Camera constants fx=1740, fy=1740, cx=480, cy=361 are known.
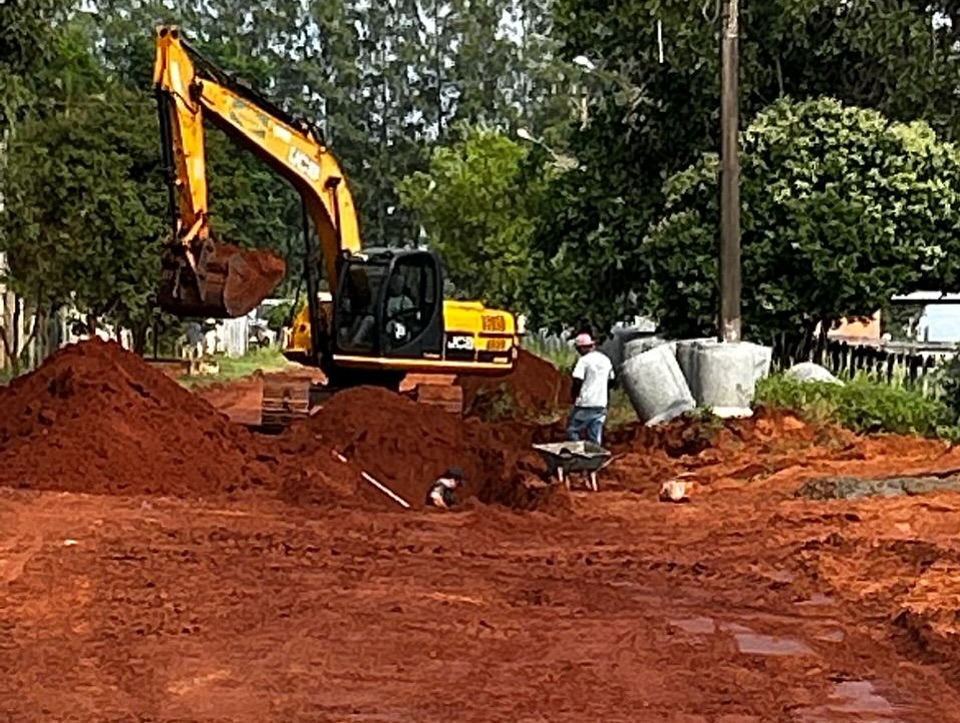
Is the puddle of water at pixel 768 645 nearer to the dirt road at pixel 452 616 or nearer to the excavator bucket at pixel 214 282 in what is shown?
the dirt road at pixel 452 616

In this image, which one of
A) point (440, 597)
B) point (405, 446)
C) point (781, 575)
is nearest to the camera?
point (440, 597)

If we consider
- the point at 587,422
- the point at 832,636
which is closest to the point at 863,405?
the point at 587,422

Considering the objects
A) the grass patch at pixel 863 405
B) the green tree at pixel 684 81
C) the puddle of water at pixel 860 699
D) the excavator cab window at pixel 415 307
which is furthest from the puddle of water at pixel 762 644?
the green tree at pixel 684 81

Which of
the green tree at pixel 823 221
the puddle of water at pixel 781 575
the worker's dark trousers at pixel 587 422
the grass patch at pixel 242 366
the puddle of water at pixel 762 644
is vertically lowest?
the puddle of water at pixel 762 644

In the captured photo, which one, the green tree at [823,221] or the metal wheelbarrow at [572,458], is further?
the green tree at [823,221]

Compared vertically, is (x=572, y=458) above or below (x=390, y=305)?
below

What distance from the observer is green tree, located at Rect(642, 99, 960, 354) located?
85.3ft

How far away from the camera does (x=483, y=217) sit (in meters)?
56.6

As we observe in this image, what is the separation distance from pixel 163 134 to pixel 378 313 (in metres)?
3.71

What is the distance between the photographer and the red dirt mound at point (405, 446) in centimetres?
1792

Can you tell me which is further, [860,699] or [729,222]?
[729,222]

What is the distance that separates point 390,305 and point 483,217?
34.1 metres

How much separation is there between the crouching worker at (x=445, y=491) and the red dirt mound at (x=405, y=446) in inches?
9.8

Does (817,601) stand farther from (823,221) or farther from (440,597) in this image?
(823,221)
